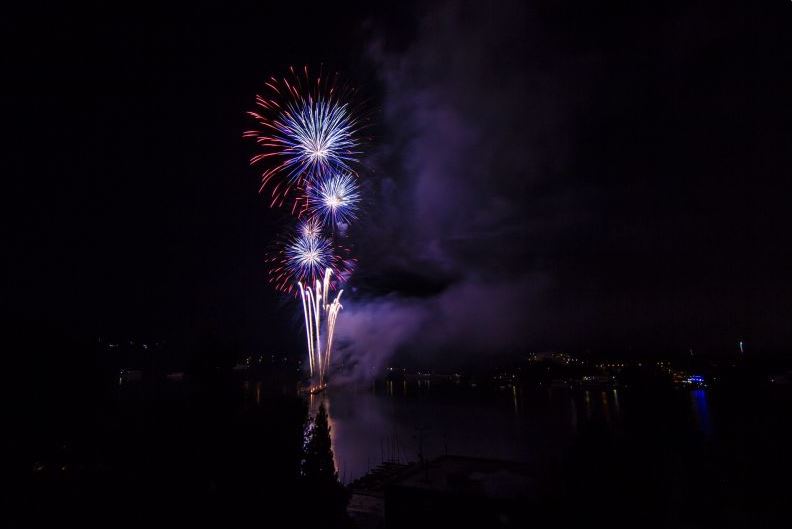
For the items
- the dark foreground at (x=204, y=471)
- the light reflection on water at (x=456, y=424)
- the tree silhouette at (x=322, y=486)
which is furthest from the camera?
the light reflection on water at (x=456, y=424)

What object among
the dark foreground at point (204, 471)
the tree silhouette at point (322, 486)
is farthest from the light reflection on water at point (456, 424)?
the tree silhouette at point (322, 486)

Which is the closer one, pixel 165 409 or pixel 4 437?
→ pixel 4 437

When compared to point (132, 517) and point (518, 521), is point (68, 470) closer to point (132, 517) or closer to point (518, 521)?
point (132, 517)

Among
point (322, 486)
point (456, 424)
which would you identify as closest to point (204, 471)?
point (322, 486)

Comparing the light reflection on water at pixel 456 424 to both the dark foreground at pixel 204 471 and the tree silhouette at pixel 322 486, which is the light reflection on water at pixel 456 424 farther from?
the tree silhouette at pixel 322 486

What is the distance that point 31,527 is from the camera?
1241 cm

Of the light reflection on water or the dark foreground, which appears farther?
the light reflection on water

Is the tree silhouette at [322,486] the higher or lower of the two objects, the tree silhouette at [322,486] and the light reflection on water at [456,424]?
the higher

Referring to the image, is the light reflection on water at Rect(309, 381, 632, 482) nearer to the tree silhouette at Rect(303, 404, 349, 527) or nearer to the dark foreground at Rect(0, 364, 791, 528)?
the dark foreground at Rect(0, 364, 791, 528)

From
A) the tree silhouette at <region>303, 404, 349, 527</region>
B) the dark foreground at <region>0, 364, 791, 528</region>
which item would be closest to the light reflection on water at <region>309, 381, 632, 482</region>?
the dark foreground at <region>0, 364, 791, 528</region>

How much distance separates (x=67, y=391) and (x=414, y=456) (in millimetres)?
45375

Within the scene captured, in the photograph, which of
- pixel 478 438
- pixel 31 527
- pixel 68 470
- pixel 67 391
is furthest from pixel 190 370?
pixel 478 438

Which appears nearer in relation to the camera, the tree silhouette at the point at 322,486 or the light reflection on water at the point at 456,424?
the tree silhouette at the point at 322,486

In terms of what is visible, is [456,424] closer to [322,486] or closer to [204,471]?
[322,486]
